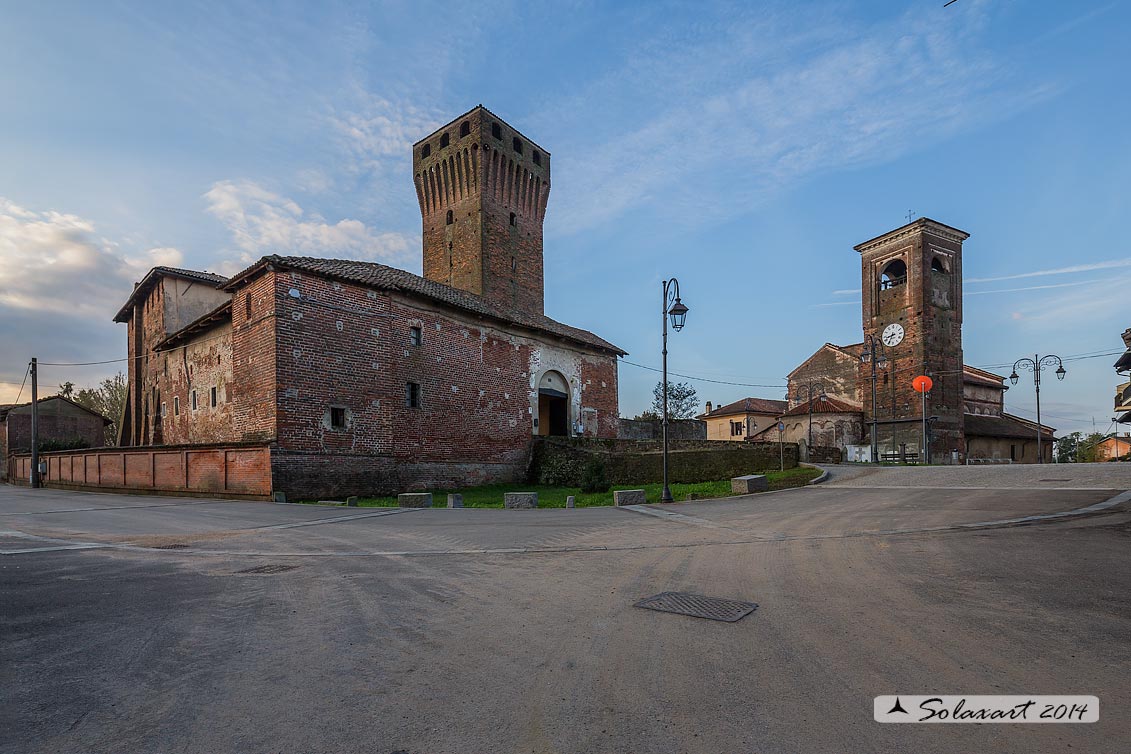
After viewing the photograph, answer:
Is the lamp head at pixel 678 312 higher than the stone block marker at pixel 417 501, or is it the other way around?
the lamp head at pixel 678 312

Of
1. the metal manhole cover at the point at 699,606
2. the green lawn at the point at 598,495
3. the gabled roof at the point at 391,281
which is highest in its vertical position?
the gabled roof at the point at 391,281

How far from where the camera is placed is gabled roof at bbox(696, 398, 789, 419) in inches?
2004

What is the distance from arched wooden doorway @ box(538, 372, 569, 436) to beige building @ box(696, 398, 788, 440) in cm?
2316

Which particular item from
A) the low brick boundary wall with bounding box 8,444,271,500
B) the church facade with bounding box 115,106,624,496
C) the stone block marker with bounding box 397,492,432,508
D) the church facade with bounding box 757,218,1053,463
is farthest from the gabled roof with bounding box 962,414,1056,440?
the low brick boundary wall with bounding box 8,444,271,500

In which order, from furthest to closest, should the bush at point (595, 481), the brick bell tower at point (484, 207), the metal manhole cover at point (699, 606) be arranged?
the brick bell tower at point (484, 207), the bush at point (595, 481), the metal manhole cover at point (699, 606)

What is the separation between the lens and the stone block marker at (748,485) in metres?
15.5

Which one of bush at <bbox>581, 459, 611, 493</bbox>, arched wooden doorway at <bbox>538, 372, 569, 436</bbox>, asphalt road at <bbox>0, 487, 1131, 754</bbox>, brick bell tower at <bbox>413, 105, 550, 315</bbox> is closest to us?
asphalt road at <bbox>0, 487, 1131, 754</bbox>

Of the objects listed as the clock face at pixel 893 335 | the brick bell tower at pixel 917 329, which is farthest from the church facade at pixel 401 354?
the clock face at pixel 893 335

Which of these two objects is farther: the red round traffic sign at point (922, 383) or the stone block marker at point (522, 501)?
the red round traffic sign at point (922, 383)

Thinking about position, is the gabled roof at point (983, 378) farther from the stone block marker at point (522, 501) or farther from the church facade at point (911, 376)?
the stone block marker at point (522, 501)

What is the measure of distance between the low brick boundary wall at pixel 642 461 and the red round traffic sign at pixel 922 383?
16.8 m

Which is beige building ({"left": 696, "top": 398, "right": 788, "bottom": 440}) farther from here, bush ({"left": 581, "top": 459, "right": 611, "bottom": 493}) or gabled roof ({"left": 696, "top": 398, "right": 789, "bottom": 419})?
bush ({"left": 581, "top": 459, "right": 611, "bottom": 493})

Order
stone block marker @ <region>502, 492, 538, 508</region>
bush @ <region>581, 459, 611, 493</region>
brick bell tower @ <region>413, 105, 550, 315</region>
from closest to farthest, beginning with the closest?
stone block marker @ <region>502, 492, 538, 508</region>, bush @ <region>581, 459, 611, 493</region>, brick bell tower @ <region>413, 105, 550, 315</region>

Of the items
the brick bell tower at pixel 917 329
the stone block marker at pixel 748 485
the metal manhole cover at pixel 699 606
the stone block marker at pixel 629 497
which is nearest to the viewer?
the metal manhole cover at pixel 699 606
